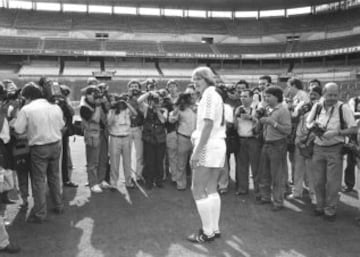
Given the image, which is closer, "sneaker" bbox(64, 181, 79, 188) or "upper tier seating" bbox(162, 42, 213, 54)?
"sneaker" bbox(64, 181, 79, 188)

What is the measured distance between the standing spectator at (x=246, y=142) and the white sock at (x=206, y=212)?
1849 mm

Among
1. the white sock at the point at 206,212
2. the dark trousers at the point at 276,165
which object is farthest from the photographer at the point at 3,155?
the dark trousers at the point at 276,165

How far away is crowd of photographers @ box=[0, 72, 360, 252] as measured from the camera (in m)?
4.35

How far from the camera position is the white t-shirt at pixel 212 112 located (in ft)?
11.1

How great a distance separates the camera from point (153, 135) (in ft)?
19.7

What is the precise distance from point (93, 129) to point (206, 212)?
9.43 ft

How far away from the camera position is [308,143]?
488cm

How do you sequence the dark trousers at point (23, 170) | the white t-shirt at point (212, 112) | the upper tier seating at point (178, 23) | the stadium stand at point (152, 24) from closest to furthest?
the white t-shirt at point (212, 112)
the dark trousers at point (23, 170)
the upper tier seating at point (178, 23)
the stadium stand at point (152, 24)

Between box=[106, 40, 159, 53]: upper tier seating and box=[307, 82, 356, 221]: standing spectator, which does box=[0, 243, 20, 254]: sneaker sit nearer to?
box=[307, 82, 356, 221]: standing spectator

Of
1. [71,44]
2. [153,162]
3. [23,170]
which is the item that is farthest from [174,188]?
[71,44]

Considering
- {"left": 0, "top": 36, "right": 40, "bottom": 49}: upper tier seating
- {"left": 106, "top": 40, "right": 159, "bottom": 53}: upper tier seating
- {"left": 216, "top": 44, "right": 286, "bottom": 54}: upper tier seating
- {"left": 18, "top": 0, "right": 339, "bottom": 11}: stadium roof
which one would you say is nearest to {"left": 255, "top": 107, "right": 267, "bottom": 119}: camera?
{"left": 106, "top": 40, "right": 159, "bottom": 53}: upper tier seating

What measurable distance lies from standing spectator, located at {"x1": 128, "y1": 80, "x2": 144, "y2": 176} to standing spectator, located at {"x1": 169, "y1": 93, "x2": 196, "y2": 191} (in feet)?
2.35

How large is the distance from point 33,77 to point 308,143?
27461 mm

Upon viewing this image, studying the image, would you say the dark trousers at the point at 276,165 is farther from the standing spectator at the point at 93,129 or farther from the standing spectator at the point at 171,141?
the standing spectator at the point at 93,129
